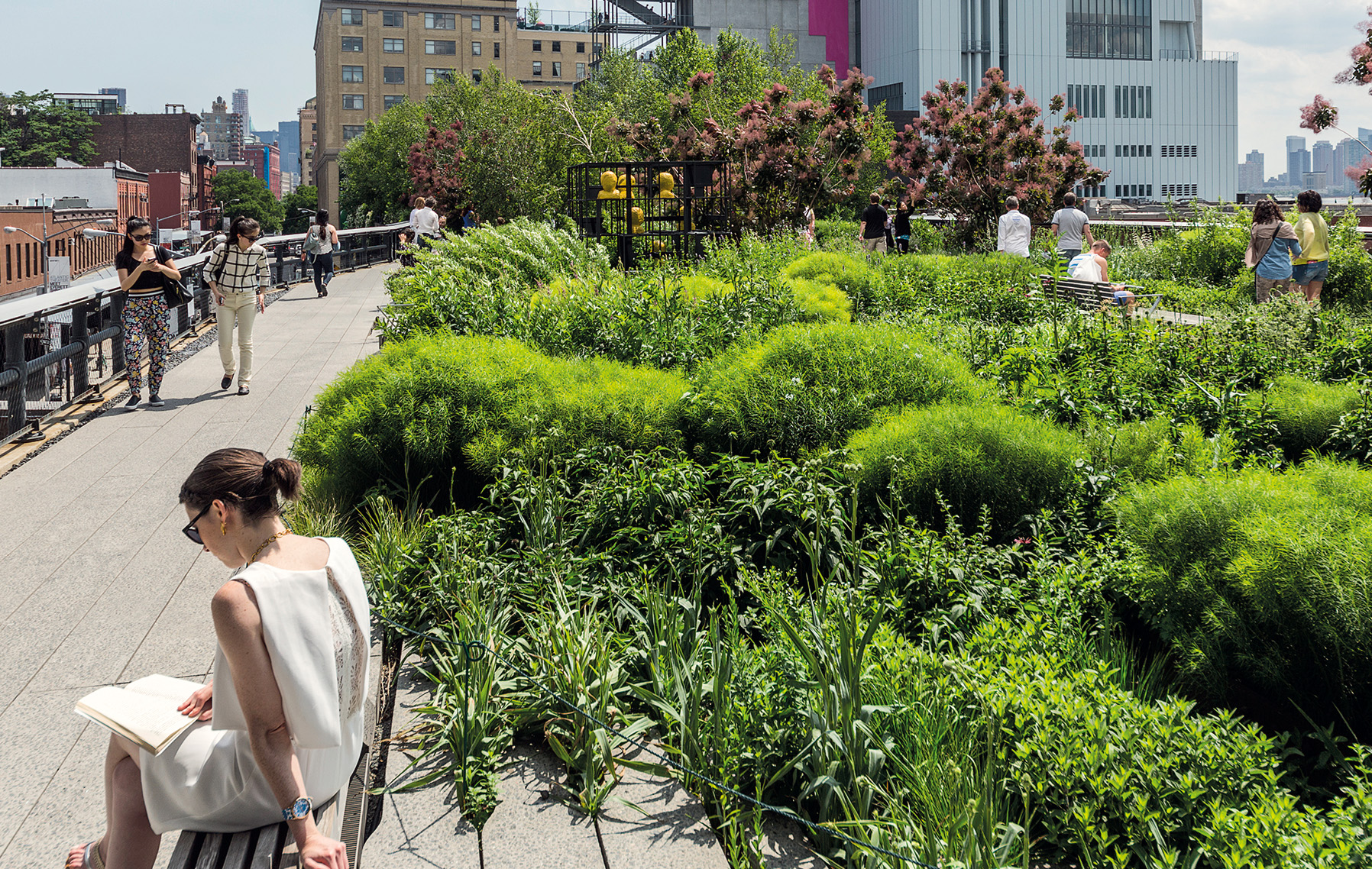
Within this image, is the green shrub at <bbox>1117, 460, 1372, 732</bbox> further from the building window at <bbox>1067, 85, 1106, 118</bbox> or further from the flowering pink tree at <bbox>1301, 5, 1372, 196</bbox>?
the building window at <bbox>1067, 85, 1106, 118</bbox>

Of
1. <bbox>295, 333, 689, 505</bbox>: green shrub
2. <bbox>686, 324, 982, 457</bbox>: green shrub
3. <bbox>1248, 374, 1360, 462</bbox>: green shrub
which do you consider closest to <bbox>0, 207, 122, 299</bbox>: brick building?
<bbox>295, 333, 689, 505</bbox>: green shrub

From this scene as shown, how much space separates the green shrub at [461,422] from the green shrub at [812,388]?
0.28m

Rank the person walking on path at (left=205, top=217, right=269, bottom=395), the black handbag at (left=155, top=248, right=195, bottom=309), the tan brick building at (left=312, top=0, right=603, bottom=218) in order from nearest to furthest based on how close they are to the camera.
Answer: the black handbag at (left=155, top=248, right=195, bottom=309) → the person walking on path at (left=205, top=217, right=269, bottom=395) → the tan brick building at (left=312, top=0, right=603, bottom=218)

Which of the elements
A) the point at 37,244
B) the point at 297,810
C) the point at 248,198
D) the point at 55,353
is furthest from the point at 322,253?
the point at 248,198

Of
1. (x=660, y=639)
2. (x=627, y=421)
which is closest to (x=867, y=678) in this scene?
(x=660, y=639)

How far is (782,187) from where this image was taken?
20.9 m

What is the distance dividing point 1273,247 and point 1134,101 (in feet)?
301

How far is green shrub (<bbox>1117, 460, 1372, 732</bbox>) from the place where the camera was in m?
3.78

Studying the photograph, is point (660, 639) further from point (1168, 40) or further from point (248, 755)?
point (1168, 40)

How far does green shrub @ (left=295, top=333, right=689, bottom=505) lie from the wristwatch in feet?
11.0

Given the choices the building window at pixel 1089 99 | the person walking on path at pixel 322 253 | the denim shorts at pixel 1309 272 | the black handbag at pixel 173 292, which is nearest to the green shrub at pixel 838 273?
the denim shorts at pixel 1309 272

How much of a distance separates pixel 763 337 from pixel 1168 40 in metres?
→ 103

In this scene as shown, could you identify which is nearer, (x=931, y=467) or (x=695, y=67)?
(x=931, y=467)

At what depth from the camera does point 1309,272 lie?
12867mm
